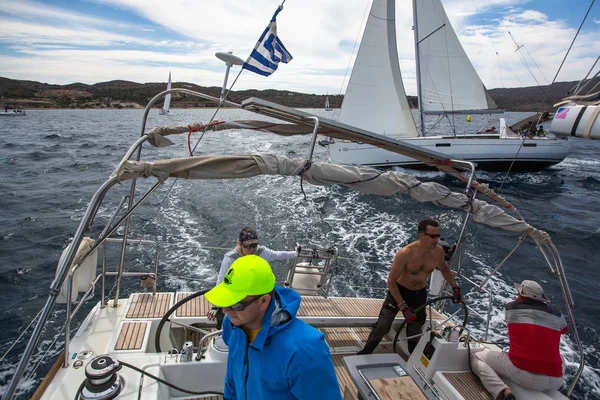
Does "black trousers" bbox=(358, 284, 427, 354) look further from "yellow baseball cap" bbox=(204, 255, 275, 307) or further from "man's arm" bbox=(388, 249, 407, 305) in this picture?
"yellow baseball cap" bbox=(204, 255, 275, 307)

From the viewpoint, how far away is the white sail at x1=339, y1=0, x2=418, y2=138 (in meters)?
18.7

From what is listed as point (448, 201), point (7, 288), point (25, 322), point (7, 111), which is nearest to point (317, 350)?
point (448, 201)

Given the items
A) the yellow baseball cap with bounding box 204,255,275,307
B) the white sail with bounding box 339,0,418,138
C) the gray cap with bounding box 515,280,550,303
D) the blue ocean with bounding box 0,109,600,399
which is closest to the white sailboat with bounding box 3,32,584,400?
the gray cap with bounding box 515,280,550,303

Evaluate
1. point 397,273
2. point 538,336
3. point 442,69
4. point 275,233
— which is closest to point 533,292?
point 538,336

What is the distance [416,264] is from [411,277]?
0.58ft

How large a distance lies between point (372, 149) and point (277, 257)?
16338 millimetres

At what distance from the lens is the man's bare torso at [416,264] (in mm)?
3797

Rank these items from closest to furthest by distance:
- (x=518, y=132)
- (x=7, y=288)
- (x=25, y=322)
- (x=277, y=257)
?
(x=277, y=257), (x=25, y=322), (x=7, y=288), (x=518, y=132)

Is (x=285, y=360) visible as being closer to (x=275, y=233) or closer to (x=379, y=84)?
(x=275, y=233)

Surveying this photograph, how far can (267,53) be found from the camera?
4473mm

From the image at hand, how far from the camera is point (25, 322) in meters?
6.18

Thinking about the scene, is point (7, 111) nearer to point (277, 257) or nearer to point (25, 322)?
point (25, 322)

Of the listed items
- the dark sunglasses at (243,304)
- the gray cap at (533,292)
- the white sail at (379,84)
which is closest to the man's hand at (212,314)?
the dark sunglasses at (243,304)

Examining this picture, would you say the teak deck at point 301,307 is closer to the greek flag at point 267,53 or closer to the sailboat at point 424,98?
the greek flag at point 267,53
